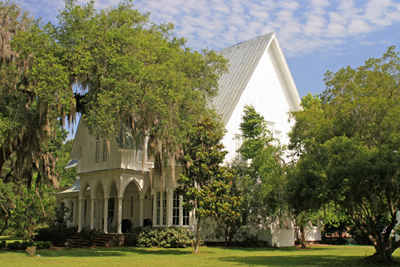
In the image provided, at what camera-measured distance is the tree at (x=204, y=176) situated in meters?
21.6

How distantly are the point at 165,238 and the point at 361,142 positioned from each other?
45.8ft

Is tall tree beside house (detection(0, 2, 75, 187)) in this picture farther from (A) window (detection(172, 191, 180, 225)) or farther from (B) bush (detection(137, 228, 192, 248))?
(A) window (detection(172, 191, 180, 225))

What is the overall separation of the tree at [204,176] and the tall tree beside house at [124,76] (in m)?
0.97

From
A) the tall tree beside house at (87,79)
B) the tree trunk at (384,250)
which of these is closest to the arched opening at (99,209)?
the tall tree beside house at (87,79)

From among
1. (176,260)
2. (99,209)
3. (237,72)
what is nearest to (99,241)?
(99,209)

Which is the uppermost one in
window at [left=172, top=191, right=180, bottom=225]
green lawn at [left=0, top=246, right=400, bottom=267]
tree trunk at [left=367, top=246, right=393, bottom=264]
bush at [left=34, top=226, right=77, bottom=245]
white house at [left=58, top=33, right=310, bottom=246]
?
white house at [left=58, top=33, right=310, bottom=246]

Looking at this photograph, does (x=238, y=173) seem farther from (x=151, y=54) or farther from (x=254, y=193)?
(x=151, y=54)

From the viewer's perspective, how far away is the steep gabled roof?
98.0 ft

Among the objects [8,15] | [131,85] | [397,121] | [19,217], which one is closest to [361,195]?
[397,121]

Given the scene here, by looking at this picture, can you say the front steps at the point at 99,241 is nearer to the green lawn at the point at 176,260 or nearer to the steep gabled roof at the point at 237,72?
the green lawn at the point at 176,260

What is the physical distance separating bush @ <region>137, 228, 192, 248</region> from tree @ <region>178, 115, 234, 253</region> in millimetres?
3470

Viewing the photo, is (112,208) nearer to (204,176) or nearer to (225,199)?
(225,199)

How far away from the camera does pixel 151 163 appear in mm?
28453

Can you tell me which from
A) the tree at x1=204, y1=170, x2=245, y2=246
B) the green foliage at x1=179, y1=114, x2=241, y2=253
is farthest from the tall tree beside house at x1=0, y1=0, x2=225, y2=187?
the tree at x1=204, y1=170, x2=245, y2=246
